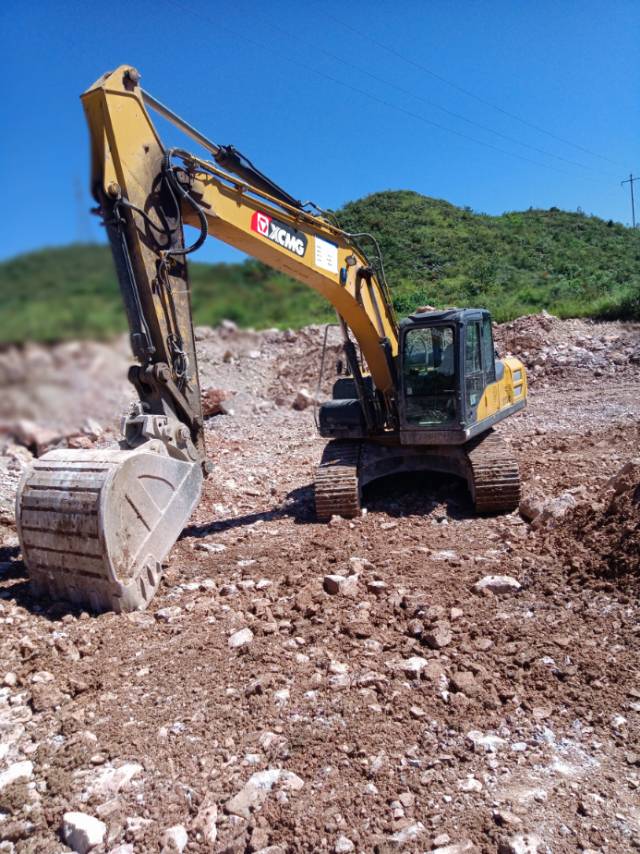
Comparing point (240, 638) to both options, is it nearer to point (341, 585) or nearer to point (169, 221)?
point (341, 585)

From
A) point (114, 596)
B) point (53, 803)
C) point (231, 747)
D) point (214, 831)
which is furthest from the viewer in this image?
point (114, 596)

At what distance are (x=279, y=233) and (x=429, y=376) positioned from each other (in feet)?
6.78

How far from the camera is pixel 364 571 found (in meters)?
5.05

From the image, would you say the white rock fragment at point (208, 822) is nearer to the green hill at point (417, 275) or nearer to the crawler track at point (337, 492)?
the green hill at point (417, 275)

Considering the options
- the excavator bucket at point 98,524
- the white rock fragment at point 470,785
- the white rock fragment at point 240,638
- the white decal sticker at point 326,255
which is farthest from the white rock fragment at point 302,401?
the white rock fragment at point 470,785

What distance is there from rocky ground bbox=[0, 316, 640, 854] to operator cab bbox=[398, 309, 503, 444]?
0.96 metres

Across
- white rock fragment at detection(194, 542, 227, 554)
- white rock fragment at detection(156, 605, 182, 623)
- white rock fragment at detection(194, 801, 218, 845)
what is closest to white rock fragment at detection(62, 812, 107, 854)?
white rock fragment at detection(194, 801, 218, 845)

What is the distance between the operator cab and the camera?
6547 mm

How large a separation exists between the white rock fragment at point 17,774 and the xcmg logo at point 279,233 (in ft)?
14.1

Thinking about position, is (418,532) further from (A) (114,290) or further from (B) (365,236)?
(A) (114,290)

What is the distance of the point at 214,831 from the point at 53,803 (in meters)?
0.75

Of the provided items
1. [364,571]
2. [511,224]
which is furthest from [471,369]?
[511,224]

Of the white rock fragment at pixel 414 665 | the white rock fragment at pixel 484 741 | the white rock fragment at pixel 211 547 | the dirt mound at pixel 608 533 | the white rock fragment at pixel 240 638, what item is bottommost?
the white rock fragment at pixel 484 741

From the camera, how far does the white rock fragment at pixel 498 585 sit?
462cm
